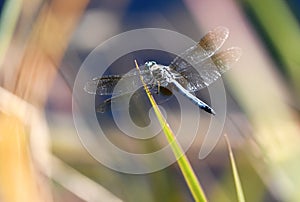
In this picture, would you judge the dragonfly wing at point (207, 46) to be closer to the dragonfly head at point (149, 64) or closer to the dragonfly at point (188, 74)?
the dragonfly at point (188, 74)

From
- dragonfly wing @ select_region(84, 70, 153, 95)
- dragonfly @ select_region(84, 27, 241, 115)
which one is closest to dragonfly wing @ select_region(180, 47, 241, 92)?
dragonfly @ select_region(84, 27, 241, 115)

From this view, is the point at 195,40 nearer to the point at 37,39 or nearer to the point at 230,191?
the point at 37,39

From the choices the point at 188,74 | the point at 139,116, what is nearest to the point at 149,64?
the point at 188,74

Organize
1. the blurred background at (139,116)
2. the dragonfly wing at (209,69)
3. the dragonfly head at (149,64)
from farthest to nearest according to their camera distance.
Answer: the dragonfly head at (149,64) < the dragonfly wing at (209,69) < the blurred background at (139,116)

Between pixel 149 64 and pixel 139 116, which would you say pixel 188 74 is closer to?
pixel 149 64

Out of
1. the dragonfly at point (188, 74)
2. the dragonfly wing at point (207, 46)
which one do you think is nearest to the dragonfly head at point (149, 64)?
the dragonfly at point (188, 74)

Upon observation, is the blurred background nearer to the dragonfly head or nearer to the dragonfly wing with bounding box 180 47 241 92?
the dragonfly wing with bounding box 180 47 241 92

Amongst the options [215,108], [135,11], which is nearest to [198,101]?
[215,108]
